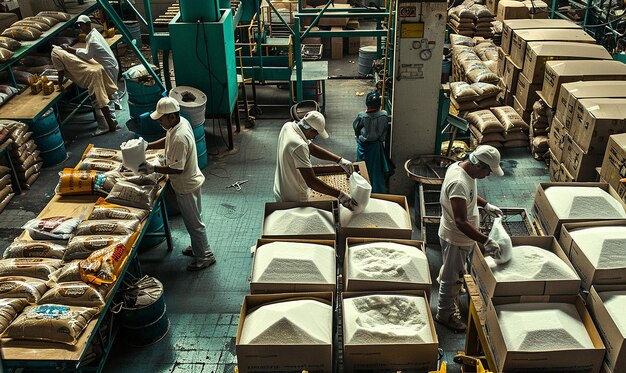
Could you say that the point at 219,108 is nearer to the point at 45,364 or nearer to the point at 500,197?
the point at 500,197

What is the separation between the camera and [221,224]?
727 cm

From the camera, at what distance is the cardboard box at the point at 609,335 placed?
140 inches

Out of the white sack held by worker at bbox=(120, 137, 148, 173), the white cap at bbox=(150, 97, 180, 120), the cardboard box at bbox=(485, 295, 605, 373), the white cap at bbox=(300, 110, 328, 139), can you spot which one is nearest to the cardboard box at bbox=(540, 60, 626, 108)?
the white cap at bbox=(300, 110, 328, 139)

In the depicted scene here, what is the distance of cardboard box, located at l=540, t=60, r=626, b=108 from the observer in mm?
7742

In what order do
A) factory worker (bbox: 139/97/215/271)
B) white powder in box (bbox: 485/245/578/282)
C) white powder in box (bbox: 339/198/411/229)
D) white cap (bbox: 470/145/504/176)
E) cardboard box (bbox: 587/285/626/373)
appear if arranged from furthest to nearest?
1. factory worker (bbox: 139/97/215/271)
2. white powder in box (bbox: 339/198/411/229)
3. white cap (bbox: 470/145/504/176)
4. white powder in box (bbox: 485/245/578/282)
5. cardboard box (bbox: 587/285/626/373)

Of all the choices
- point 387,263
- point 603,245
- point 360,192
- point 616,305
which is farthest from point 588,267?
point 360,192

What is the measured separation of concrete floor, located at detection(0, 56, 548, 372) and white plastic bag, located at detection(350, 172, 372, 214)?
1546 millimetres

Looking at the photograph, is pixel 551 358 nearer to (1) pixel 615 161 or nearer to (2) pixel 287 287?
(2) pixel 287 287

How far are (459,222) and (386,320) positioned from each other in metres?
1.30

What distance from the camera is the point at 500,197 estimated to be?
765 cm

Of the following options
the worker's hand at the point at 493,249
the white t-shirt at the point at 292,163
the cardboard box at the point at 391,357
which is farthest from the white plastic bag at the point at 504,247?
the white t-shirt at the point at 292,163

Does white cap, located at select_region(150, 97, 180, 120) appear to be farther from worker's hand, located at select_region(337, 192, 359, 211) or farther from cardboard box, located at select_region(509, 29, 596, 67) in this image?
cardboard box, located at select_region(509, 29, 596, 67)

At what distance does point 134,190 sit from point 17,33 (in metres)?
6.31

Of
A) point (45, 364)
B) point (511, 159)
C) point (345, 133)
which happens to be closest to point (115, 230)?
point (45, 364)
